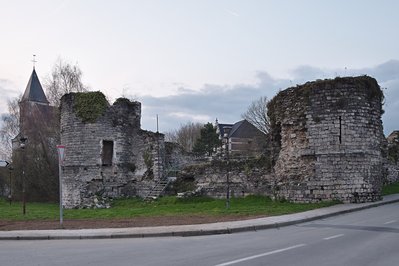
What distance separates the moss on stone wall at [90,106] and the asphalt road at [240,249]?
1562 cm

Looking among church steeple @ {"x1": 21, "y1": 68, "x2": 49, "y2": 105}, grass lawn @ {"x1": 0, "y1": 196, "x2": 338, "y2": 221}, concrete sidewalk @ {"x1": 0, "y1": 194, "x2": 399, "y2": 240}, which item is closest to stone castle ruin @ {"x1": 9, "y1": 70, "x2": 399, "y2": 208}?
grass lawn @ {"x1": 0, "y1": 196, "x2": 338, "y2": 221}

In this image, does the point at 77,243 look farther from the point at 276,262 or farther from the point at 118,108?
the point at 118,108

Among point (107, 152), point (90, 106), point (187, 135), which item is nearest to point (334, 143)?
point (107, 152)

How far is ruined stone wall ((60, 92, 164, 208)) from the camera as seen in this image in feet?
91.0

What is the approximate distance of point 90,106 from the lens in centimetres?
2797

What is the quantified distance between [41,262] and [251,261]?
418 cm

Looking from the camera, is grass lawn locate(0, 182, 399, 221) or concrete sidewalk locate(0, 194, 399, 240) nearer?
concrete sidewalk locate(0, 194, 399, 240)

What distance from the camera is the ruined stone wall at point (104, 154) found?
91.0 ft

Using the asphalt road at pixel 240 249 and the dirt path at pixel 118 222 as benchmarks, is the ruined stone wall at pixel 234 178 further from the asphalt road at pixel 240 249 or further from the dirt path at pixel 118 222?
the asphalt road at pixel 240 249

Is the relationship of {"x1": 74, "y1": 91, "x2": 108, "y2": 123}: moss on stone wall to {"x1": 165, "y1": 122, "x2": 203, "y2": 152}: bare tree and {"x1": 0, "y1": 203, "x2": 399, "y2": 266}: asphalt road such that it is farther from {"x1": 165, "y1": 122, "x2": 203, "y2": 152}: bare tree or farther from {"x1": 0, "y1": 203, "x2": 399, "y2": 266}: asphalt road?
{"x1": 165, "y1": 122, "x2": 203, "y2": 152}: bare tree

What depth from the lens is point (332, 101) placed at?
21.1 metres

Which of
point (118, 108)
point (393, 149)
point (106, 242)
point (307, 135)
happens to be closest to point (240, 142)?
point (393, 149)

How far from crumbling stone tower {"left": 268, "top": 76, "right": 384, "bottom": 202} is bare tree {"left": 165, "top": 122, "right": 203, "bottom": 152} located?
52.1 m

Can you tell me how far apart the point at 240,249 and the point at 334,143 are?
12.5 m
